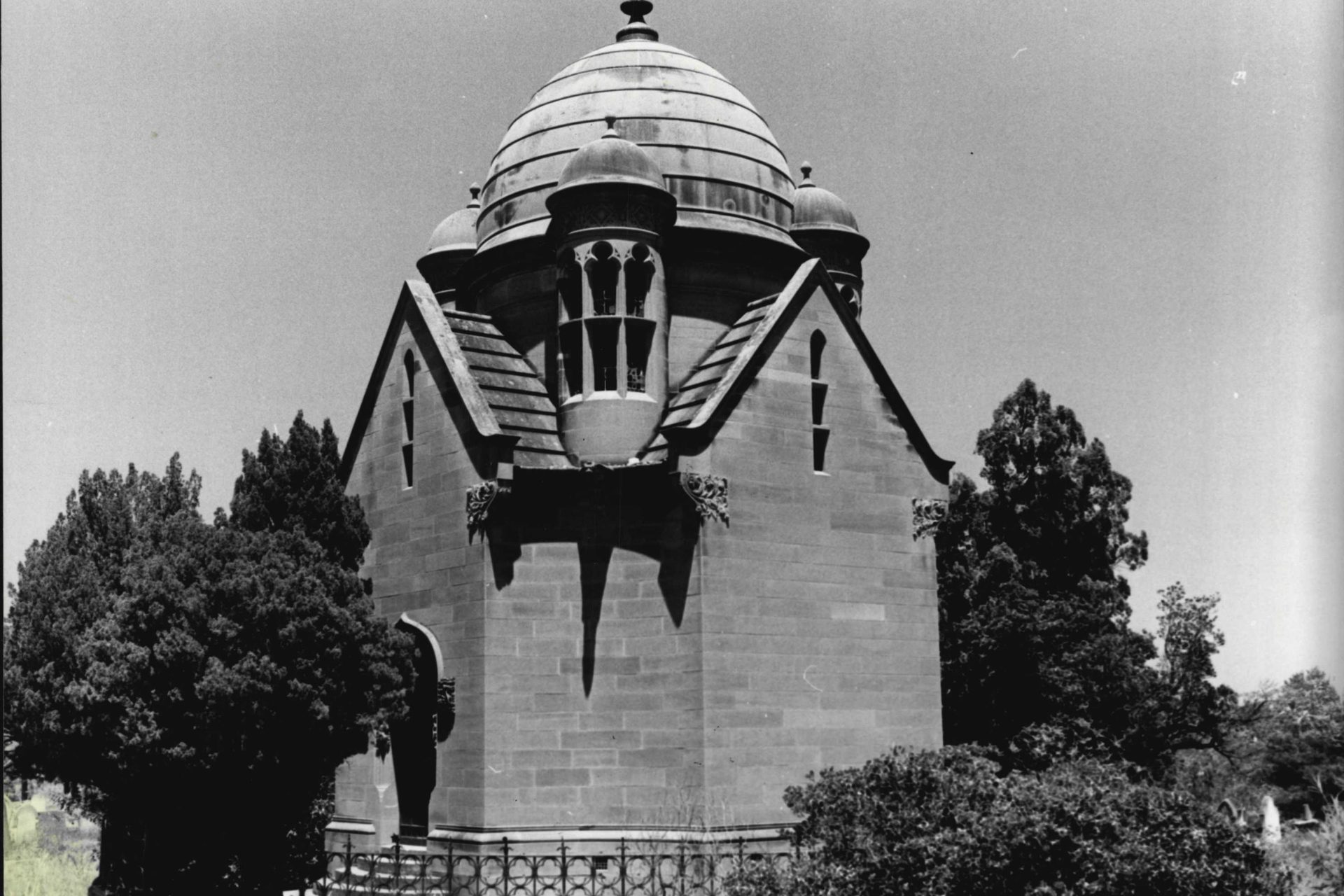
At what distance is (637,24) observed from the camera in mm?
27438

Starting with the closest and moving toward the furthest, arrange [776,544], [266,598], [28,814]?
[266,598], [776,544], [28,814]

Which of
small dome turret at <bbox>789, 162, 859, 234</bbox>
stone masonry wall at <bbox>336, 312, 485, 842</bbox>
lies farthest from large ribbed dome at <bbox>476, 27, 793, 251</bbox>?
stone masonry wall at <bbox>336, 312, 485, 842</bbox>

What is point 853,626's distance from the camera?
22172mm

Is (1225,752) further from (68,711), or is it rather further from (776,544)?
(68,711)

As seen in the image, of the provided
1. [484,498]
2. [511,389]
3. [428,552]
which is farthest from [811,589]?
[428,552]

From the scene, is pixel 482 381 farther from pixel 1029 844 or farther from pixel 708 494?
pixel 1029 844

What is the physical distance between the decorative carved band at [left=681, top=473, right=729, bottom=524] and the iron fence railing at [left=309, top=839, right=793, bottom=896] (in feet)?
16.5

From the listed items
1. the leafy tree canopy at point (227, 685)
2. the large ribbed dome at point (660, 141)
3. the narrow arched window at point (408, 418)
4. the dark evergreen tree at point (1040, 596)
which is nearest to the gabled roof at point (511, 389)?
the narrow arched window at point (408, 418)

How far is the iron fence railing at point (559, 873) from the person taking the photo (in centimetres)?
1830

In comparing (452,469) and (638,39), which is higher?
(638,39)

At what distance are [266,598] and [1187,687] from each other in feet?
93.2

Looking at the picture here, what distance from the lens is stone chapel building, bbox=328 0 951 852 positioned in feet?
67.6

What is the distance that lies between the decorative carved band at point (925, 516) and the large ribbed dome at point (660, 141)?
232 inches

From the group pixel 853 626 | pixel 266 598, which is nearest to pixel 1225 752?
pixel 853 626
